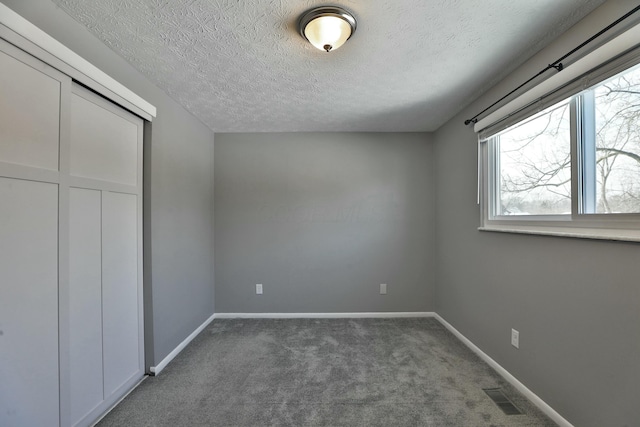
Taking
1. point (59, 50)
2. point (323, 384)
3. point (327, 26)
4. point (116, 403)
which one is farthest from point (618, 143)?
point (116, 403)

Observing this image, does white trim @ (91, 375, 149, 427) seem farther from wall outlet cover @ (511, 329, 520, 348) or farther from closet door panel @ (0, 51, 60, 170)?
wall outlet cover @ (511, 329, 520, 348)

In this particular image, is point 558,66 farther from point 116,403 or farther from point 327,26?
point 116,403

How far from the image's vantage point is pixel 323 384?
1.86 meters

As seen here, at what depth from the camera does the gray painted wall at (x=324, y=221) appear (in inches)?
123

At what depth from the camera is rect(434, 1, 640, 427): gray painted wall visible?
1188 millimetres

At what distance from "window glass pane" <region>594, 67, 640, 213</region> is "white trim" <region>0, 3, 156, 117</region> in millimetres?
2823

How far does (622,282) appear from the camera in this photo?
1.19 meters

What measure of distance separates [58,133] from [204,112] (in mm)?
1414

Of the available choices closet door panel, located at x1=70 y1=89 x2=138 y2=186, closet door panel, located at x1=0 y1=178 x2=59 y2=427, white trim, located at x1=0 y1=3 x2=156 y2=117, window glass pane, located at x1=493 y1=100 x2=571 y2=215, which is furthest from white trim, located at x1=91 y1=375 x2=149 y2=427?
window glass pane, located at x1=493 y1=100 x2=571 y2=215

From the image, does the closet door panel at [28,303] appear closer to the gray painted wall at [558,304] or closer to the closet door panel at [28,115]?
the closet door panel at [28,115]

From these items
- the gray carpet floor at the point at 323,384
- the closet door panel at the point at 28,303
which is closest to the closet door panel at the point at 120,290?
the gray carpet floor at the point at 323,384

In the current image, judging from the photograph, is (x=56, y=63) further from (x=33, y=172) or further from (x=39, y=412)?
(x=39, y=412)

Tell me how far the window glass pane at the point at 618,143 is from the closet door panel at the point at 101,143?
2900 millimetres

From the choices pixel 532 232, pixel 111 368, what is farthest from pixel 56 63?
pixel 532 232
